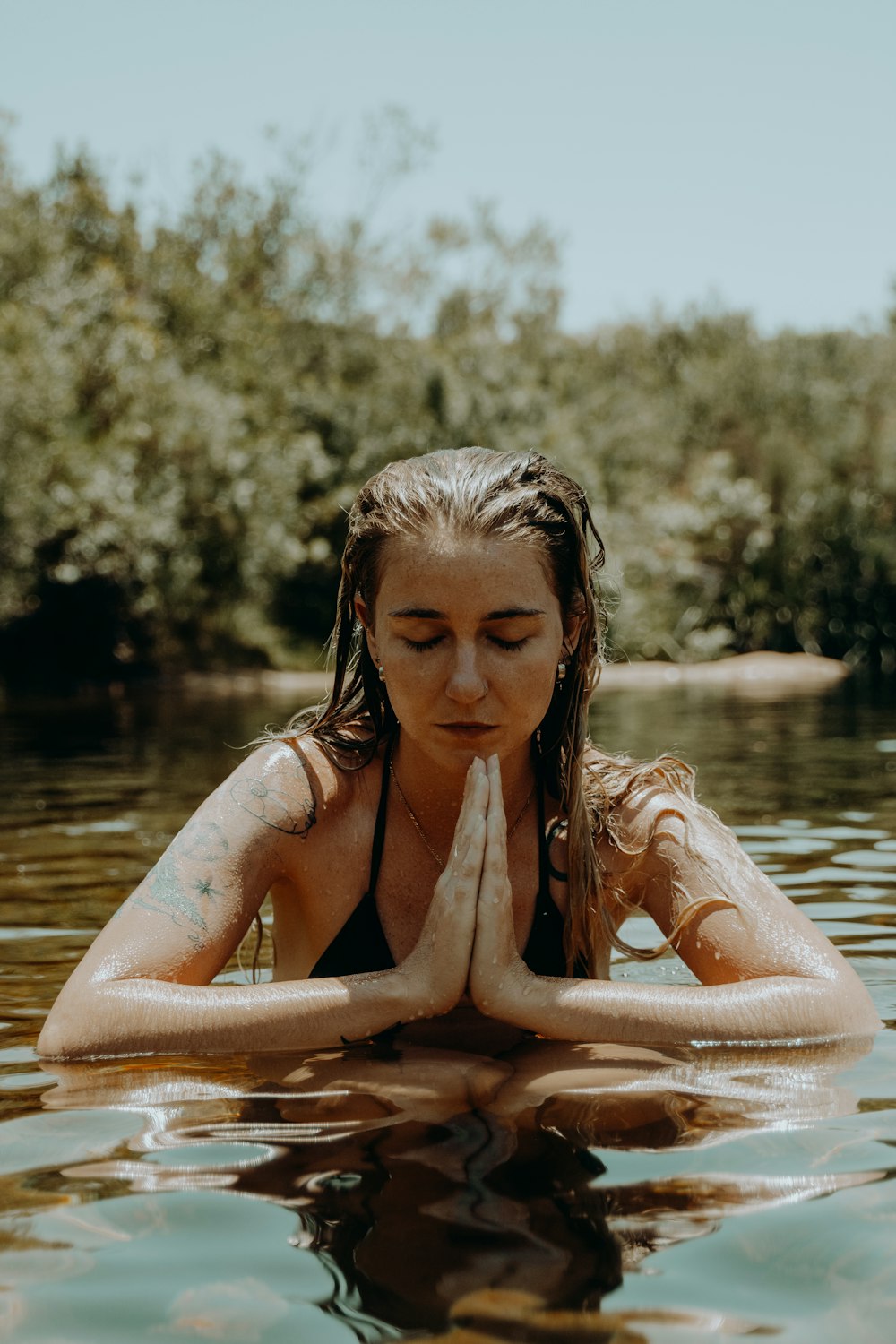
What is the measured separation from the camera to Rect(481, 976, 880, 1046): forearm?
316cm

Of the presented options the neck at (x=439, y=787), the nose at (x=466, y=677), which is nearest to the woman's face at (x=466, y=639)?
the nose at (x=466, y=677)

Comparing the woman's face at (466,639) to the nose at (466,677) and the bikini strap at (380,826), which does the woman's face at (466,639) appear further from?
the bikini strap at (380,826)

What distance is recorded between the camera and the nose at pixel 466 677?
3.04 m

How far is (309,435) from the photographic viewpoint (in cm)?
3353

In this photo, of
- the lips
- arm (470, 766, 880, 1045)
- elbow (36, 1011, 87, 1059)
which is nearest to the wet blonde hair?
arm (470, 766, 880, 1045)

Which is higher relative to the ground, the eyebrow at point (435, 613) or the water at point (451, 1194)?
the eyebrow at point (435, 613)

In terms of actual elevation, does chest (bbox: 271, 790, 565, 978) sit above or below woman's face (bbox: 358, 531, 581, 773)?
below

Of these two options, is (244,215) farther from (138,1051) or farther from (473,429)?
(138,1051)

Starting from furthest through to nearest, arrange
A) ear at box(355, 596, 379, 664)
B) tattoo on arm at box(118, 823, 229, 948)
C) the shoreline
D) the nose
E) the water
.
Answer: the shoreline, ear at box(355, 596, 379, 664), tattoo on arm at box(118, 823, 229, 948), the nose, the water

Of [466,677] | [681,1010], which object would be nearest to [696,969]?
[681,1010]

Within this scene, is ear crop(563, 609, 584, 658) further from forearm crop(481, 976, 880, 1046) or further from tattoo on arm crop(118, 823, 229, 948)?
tattoo on arm crop(118, 823, 229, 948)

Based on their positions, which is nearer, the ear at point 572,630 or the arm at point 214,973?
the arm at point 214,973

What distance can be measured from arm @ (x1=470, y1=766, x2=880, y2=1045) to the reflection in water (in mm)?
61

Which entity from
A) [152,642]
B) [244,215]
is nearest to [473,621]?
[152,642]
